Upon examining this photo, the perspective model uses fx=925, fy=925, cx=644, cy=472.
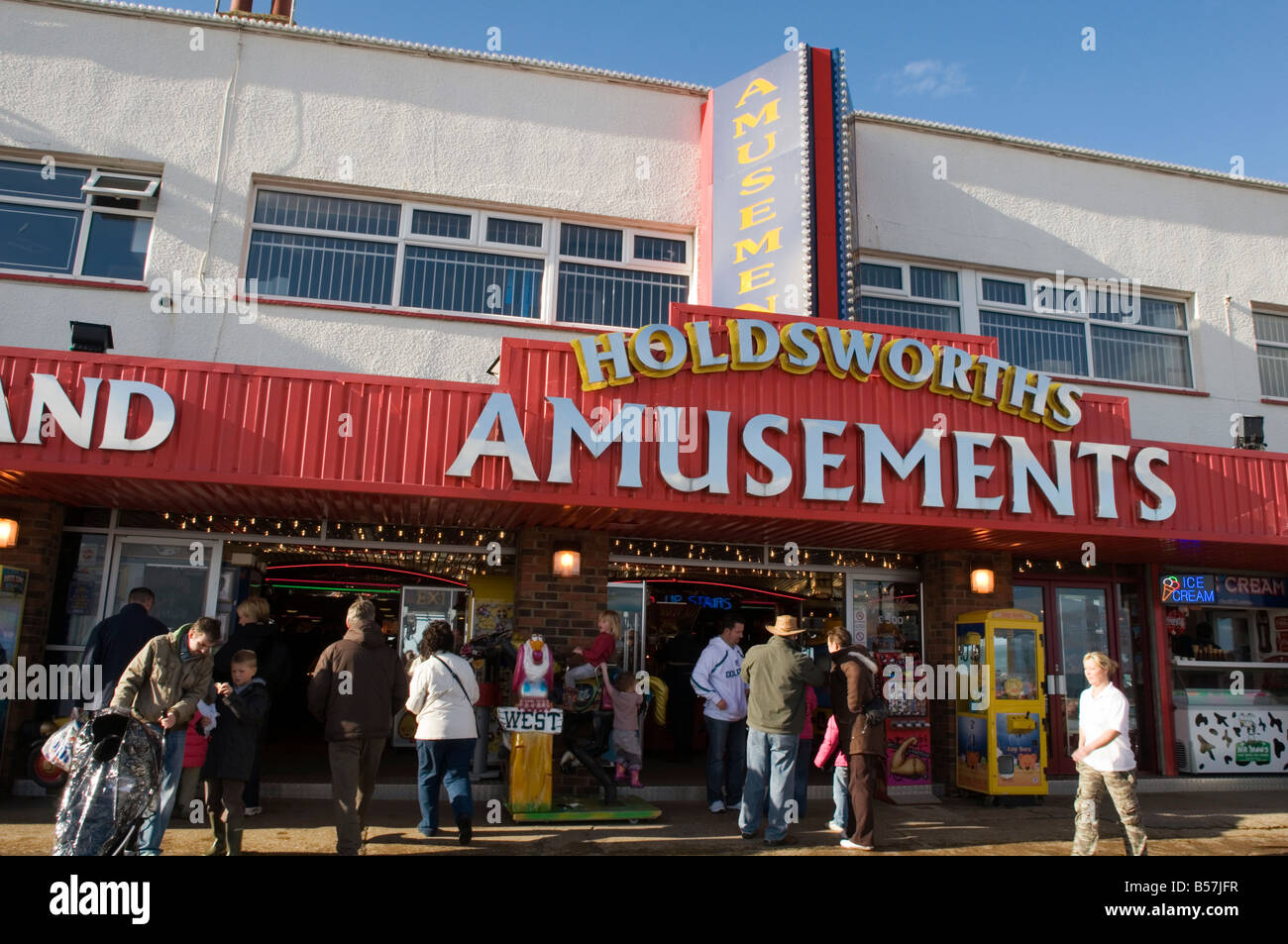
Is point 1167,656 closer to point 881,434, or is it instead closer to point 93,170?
point 881,434

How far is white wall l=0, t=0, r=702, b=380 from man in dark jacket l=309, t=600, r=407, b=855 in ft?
14.0

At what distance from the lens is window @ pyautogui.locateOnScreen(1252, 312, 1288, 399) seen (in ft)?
42.3

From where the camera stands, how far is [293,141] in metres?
10.6

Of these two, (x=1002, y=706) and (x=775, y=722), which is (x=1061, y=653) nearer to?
(x=1002, y=706)

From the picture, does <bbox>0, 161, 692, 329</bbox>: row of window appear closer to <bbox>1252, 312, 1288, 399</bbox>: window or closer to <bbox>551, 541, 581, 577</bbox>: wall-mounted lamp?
<bbox>551, 541, 581, 577</bbox>: wall-mounted lamp

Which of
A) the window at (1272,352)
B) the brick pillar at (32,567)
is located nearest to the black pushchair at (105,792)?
the brick pillar at (32,567)

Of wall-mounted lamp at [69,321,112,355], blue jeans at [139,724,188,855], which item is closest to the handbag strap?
blue jeans at [139,724,188,855]

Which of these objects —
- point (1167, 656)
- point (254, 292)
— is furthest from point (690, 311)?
point (1167, 656)

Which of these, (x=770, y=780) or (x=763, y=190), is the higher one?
(x=763, y=190)

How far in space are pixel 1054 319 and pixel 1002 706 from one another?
568 cm

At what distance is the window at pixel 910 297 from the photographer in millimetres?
11977

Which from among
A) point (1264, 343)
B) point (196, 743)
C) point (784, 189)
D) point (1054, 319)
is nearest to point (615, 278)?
point (784, 189)

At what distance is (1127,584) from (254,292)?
11042mm

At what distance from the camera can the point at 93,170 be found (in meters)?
10.4
